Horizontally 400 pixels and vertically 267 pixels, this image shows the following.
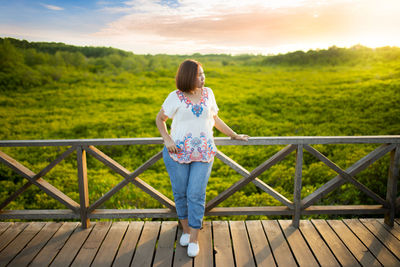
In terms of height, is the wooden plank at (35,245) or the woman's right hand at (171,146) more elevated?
the woman's right hand at (171,146)

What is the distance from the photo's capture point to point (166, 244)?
2633mm

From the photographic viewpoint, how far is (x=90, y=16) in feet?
61.1

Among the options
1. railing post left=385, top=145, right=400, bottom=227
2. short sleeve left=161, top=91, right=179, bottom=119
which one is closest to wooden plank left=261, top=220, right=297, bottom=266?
railing post left=385, top=145, right=400, bottom=227

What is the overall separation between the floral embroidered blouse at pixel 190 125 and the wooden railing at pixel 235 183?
1.47ft

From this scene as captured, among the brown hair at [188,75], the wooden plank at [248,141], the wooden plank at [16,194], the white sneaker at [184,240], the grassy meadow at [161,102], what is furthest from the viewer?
the grassy meadow at [161,102]

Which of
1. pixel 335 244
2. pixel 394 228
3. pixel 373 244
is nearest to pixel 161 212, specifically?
pixel 335 244

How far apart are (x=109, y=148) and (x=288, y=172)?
18.6ft

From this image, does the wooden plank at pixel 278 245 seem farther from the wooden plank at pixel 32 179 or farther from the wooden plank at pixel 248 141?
the wooden plank at pixel 32 179

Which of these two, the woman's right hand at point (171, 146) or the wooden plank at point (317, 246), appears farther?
the wooden plank at point (317, 246)

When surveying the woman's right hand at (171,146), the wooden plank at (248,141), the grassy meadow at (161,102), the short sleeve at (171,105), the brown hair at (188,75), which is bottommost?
the grassy meadow at (161,102)

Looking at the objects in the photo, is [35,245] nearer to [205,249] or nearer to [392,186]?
[205,249]

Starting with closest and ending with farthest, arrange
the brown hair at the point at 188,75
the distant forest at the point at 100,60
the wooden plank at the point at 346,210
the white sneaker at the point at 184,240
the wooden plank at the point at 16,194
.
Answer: the brown hair at the point at 188,75 → the white sneaker at the point at 184,240 → the wooden plank at the point at 16,194 → the wooden plank at the point at 346,210 → the distant forest at the point at 100,60

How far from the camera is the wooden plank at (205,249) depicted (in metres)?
2.38

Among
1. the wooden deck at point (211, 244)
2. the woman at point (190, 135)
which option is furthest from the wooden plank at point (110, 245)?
the woman at point (190, 135)
